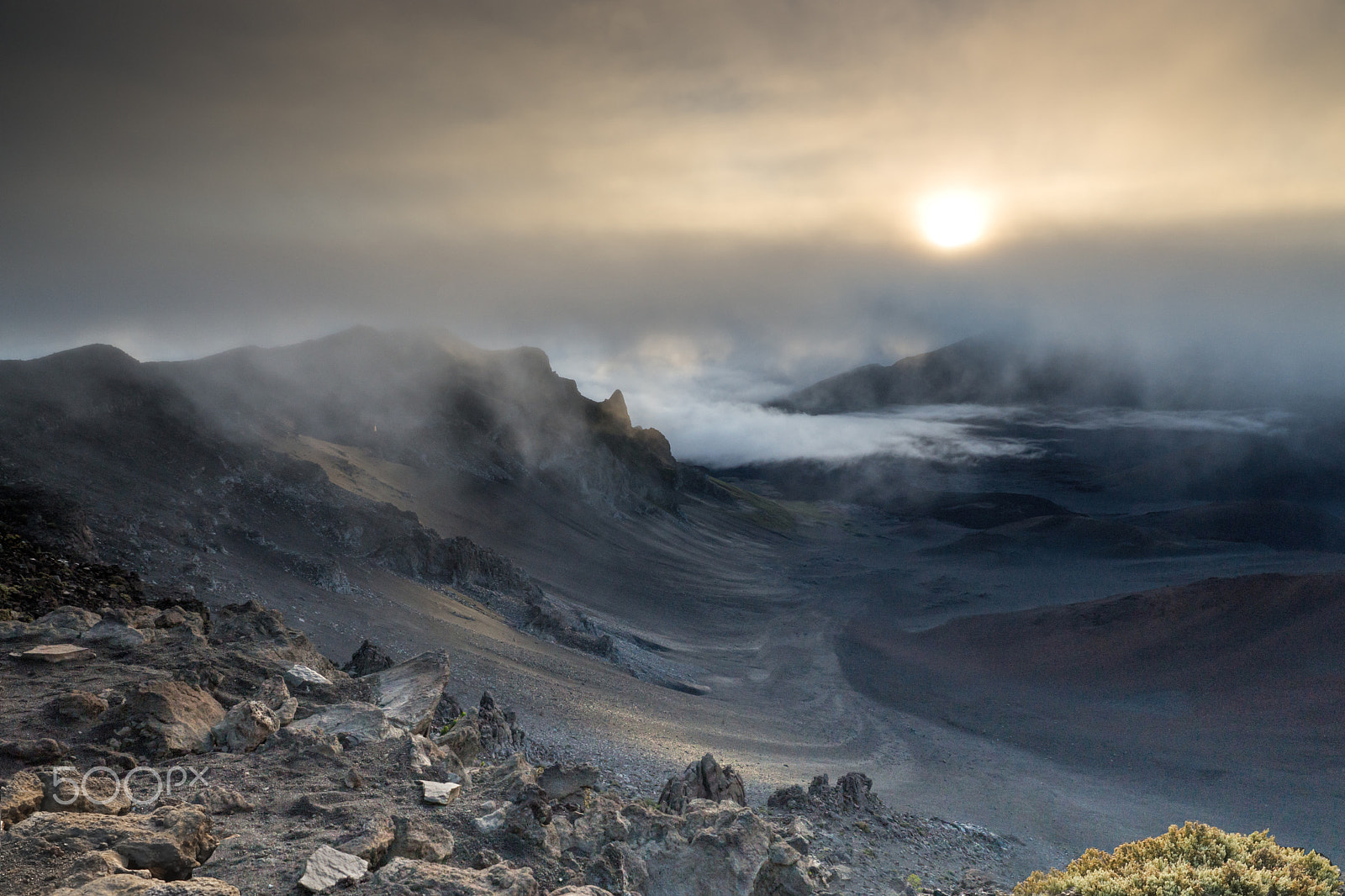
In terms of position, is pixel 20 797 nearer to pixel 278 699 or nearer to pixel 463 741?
pixel 278 699

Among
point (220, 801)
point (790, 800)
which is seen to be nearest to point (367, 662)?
point (790, 800)


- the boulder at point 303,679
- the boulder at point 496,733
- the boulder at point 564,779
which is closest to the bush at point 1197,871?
the boulder at point 564,779

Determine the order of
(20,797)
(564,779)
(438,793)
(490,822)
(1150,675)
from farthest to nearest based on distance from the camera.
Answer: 1. (1150,675)
2. (564,779)
3. (438,793)
4. (490,822)
5. (20,797)

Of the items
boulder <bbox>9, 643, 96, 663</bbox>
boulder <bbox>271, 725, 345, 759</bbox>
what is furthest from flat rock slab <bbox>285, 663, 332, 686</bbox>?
boulder <bbox>271, 725, 345, 759</bbox>

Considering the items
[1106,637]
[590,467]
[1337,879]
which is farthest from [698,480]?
[1337,879]

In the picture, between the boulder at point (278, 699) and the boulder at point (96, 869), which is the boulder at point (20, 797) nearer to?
the boulder at point (96, 869)

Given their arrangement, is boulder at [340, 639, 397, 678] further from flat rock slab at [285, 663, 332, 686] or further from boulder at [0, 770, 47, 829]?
boulder at [0, 770, 47, 829]

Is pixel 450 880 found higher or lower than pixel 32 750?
higher
